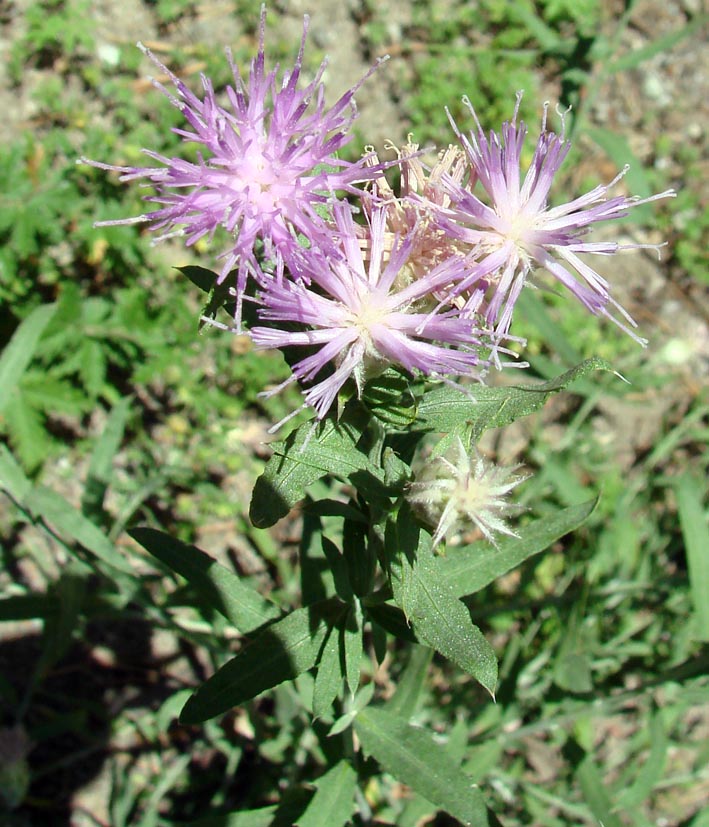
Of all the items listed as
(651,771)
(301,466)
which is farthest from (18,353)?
(651,771)

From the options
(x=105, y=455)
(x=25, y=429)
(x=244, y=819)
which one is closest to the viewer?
(x=244, y=819)

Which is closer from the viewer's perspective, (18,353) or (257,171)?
(257,171)

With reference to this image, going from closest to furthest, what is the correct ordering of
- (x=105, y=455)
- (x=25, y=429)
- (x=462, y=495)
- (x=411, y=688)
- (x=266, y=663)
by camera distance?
(x=462, y=495) < (x=266, y=663) < (x=411, y=688) < (x=105, y=455) < (x=25, y=429)

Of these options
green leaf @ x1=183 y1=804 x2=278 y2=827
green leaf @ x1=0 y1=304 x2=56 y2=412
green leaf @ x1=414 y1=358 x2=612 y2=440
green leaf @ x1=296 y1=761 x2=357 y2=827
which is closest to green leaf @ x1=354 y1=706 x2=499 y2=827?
green leaf @ x1=296 y1=761 x2=357 y2=827

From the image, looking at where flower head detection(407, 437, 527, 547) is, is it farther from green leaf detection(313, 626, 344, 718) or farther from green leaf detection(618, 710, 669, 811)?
green leaf detection(618, 710, 669, 811)

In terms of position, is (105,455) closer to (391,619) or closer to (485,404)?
(391,619)

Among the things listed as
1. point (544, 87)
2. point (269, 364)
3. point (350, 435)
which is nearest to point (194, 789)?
point (269, 364)
